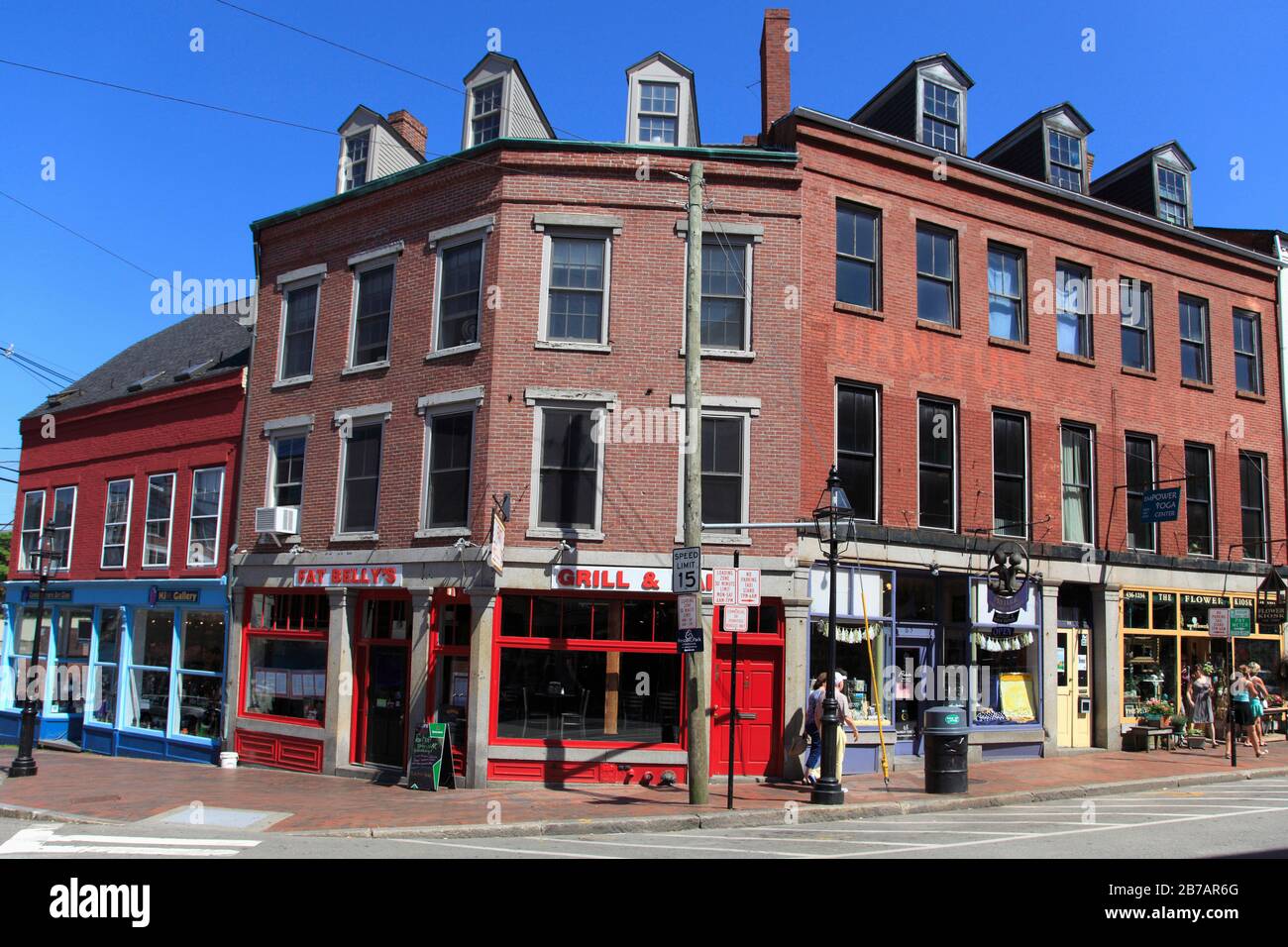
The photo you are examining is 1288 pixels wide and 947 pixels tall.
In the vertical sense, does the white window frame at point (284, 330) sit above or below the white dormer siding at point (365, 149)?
below

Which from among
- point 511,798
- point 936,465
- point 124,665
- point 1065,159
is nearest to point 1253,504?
point 1065,159

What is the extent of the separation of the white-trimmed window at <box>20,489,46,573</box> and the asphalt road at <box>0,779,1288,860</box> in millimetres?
15142

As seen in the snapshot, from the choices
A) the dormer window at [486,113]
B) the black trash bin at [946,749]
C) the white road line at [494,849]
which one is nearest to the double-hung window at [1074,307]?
the black trash bin at [946,749]

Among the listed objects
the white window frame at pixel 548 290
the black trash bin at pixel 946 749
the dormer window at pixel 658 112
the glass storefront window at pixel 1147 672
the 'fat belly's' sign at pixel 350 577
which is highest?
the dormer window at pixel 658 112

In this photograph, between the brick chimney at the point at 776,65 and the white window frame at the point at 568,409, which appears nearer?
the white window frame at the point at 568,409

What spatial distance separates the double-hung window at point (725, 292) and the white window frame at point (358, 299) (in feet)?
19.4

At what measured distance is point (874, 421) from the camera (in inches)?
742

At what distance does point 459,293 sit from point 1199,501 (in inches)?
652

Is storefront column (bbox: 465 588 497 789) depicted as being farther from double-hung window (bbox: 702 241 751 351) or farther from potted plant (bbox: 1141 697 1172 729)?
potted plant (bbox: 1141 697 1172 729)

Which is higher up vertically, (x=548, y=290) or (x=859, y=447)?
(x=548, y=290)

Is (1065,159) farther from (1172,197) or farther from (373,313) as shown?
(373,313)

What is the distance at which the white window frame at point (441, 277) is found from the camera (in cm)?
1819

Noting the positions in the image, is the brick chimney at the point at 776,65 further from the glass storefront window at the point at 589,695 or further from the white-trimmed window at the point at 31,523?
the white-trimmed window at the point at 31,523
